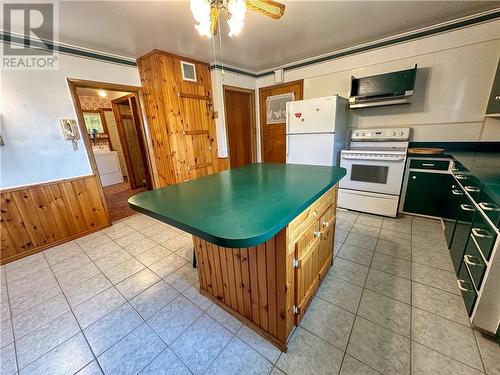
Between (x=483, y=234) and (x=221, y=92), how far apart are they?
3.58m

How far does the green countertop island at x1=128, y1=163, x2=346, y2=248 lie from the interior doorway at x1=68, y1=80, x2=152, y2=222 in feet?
8.66

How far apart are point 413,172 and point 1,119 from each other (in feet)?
16.1

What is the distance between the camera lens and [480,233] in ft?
4.22

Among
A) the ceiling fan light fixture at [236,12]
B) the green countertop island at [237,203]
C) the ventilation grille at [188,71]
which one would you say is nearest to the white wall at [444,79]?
the green countertop island at [237,203]

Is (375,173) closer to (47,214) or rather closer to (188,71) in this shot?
(188,71)

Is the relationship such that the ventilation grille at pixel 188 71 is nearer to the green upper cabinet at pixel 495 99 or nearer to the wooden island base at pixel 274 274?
the wooden island base at pixel 274 274

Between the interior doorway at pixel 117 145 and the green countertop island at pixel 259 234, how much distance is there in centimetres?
265

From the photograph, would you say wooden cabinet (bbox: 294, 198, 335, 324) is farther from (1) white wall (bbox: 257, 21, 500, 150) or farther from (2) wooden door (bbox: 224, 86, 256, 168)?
(2) wooden door (bbox: 224, 86, 256, 168)

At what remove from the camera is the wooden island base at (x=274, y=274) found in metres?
1.09

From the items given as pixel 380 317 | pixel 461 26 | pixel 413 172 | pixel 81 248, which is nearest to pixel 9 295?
pixel 81 248

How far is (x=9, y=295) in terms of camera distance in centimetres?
180

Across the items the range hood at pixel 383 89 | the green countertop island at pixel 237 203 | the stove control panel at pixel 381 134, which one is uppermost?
the range hood at pixel 383 89

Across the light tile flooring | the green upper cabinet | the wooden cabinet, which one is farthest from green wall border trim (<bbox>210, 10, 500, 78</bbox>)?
the wooden cabinet

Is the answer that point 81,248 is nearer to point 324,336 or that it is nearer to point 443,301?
point 324,336
